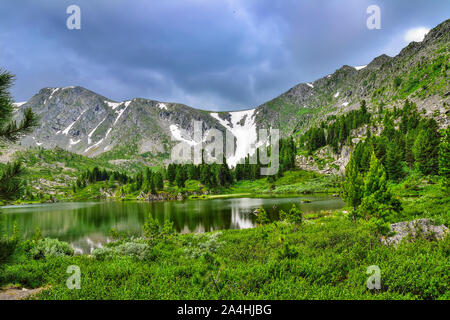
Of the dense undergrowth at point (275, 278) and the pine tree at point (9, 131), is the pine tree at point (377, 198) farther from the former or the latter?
the pine tree at point (9, 131)

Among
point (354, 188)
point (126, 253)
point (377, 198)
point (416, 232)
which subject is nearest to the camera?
point (416, 232)

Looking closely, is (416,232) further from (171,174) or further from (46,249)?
(171,174)

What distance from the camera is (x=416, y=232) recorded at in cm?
1365

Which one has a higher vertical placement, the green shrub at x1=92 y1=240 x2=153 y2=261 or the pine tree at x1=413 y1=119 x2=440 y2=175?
the pine tree at x1=413 y1=119 x2=440 y2=175

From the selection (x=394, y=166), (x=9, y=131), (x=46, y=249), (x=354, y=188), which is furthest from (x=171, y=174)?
(x=9, y=131)

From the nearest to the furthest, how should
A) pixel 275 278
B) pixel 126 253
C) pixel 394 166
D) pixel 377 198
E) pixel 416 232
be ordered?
pixel 275 278, pixel 416 232, pixel 126 253, pixel 377 198, pixel 394 166

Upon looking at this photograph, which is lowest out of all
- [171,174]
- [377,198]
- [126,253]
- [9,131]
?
[126,253]

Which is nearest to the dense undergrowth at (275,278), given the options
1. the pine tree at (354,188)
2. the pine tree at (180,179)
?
the pine tree at (354,188)

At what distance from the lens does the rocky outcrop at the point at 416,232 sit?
43.3 feet

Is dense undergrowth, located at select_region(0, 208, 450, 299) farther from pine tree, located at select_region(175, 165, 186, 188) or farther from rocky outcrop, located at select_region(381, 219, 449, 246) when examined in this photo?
pine tree, located at select_region(175, 165, 186, 188)

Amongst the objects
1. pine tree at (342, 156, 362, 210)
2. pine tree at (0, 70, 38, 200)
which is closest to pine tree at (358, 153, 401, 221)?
pine tree at (342, 156, 362, 210)

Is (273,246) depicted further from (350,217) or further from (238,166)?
(238,166)

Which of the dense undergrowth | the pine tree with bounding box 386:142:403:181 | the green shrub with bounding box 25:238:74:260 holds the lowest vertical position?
Answer: the green shrub with bounding box 25:238:74:260

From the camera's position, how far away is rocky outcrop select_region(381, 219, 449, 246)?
13195 mm
